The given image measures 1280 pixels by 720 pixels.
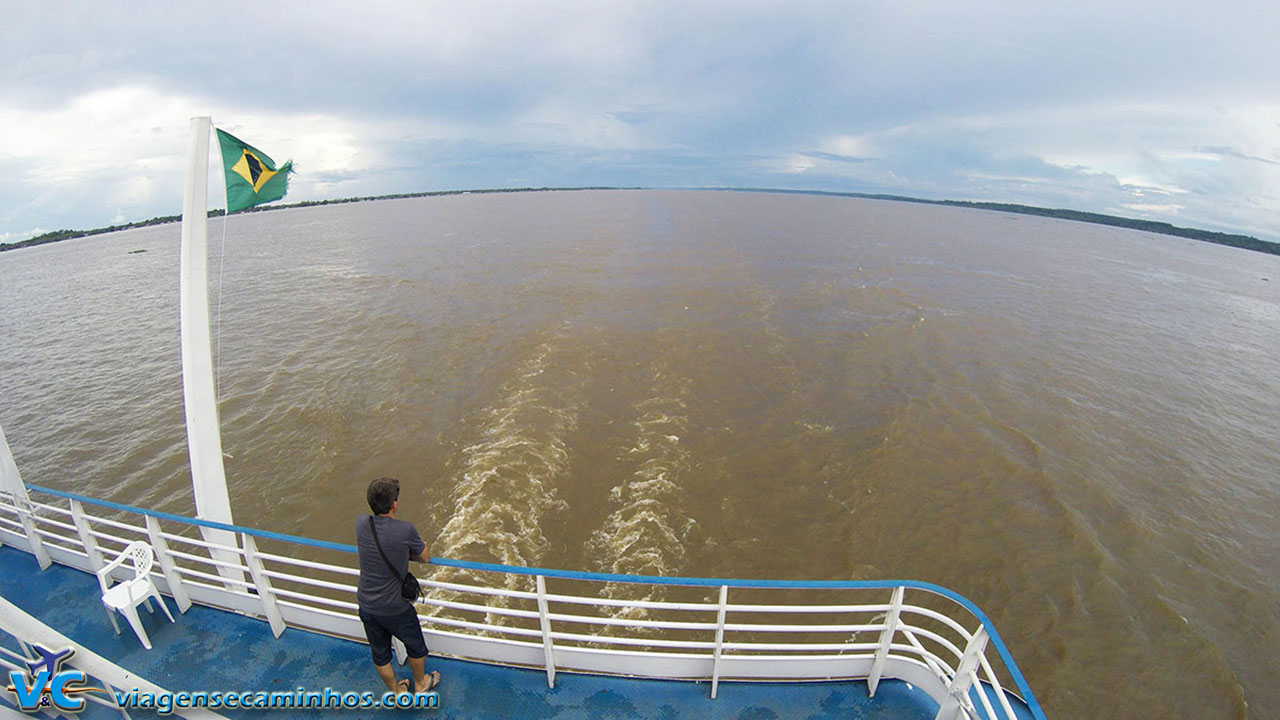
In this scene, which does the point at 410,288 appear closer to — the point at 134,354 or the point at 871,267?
the point at 134,354

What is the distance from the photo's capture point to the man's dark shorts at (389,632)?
3826 mm

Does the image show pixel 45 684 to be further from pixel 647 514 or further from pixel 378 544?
pixel 647 514

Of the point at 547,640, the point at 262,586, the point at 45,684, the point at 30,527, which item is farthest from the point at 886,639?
the point at 30,527

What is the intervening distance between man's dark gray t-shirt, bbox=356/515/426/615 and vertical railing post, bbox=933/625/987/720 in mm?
4274

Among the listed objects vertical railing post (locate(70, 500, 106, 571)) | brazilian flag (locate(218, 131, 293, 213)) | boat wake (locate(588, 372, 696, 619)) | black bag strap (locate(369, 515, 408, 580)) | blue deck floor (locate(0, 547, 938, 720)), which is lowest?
boat wake (locate(588, 372, 696, 619))


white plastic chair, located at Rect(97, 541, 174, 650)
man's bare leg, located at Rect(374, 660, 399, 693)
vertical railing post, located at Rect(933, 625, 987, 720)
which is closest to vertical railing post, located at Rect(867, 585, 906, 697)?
vertical railing post, located at Rect(933, 625, 987, 720)

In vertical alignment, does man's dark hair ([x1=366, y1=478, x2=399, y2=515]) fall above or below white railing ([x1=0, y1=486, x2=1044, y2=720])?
above

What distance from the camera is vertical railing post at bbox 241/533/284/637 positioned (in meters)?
4.38

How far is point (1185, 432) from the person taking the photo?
15789 millimetres

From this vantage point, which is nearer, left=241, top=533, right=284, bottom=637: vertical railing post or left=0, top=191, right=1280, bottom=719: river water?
left=241, top=533, right=284, bottom=637: vertical railing post

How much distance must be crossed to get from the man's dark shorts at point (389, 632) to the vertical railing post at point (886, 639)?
3875 mm

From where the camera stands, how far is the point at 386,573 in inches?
145

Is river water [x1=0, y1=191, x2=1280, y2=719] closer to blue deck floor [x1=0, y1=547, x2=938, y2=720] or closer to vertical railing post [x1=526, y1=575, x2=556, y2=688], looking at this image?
blue deck floor [x1=0, y1=547, x2=938, y2=720]

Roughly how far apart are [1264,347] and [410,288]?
49953mm
